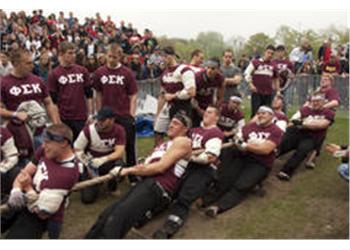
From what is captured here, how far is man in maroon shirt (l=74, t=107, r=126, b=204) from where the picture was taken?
661cm

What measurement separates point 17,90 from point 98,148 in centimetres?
137

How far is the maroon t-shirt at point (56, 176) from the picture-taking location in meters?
4.75

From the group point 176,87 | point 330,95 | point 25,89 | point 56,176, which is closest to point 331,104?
point 330,95

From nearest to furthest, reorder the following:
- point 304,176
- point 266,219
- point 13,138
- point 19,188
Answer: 1. point 19,188
2. point 13,138
3. point 266,219
4. point 304,176

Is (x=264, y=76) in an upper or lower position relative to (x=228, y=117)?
upper

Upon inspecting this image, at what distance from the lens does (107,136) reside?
6.72 metres

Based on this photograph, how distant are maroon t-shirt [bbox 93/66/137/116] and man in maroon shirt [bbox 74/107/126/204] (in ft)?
2.12

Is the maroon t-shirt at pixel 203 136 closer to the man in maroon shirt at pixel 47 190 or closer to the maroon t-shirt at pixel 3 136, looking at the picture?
the man in maroon shirt at pixel 47 190

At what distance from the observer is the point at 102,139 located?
265 inches

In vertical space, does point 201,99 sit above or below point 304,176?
above

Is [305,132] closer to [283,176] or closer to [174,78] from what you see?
[283,176]

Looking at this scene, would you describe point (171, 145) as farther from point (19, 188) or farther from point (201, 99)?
point (201, 99)

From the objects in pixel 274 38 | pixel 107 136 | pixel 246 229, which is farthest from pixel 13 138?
pixel 274 38

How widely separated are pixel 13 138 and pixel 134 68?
944cm
